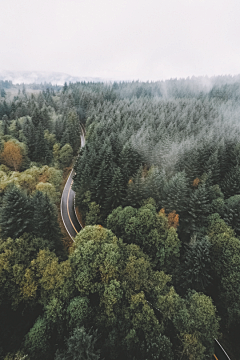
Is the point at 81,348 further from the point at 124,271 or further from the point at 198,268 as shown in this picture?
the point at 198,268

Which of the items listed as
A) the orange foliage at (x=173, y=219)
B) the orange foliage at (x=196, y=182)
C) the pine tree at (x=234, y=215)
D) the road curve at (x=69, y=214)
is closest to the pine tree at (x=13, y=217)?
the road curve at (x=69, y=214)

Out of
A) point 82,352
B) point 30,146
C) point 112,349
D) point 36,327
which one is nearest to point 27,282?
point 36,327

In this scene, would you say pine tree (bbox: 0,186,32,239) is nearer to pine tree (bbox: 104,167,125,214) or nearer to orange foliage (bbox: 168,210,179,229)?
pine tree (bbox: 104,167,125,214)

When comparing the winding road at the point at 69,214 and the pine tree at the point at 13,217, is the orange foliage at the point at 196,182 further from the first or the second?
the pine tree at the point at 13,217

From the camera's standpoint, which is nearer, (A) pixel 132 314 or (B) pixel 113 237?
(A) pixel 132 314

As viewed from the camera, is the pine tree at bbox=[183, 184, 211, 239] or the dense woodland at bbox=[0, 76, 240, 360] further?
the pine tree at bbox=[183, 184, 211, 239]

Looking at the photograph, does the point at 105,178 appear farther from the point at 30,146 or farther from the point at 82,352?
the point at 30,146

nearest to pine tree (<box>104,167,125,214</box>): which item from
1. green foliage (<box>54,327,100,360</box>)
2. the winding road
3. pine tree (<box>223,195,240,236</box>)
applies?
the winding road
